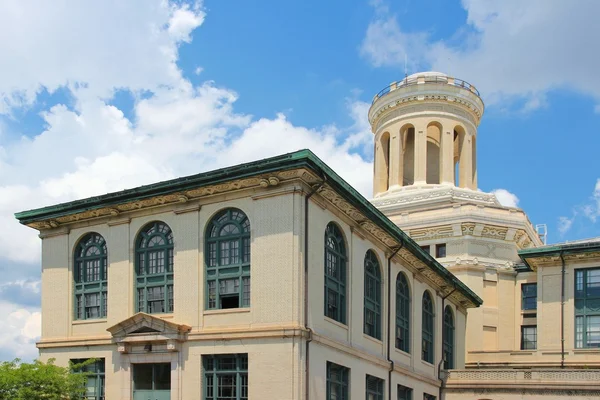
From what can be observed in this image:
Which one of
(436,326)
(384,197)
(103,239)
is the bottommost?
(436,326)

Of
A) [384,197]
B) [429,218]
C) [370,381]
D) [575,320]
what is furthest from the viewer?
[384,197]

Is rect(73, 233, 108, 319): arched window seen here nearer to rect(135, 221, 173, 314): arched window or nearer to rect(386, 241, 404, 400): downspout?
rect(135, 221, 173, 314): arched window

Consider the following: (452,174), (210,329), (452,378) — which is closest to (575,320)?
(452,378)

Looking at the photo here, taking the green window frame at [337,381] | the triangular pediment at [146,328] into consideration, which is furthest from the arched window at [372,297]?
the triangular pediment at [146,328]

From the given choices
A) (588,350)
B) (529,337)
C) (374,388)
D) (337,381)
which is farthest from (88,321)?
(529,337)

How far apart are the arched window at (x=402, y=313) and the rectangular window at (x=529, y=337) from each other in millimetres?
16120

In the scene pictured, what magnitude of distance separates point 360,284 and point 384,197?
27043 mm

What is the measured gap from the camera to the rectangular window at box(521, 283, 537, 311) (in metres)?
53.9

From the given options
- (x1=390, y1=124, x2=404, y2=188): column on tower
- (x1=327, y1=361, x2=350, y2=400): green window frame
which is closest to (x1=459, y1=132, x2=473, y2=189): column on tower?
(x1=390, y1=124, x2=404, y2=188): column on tower

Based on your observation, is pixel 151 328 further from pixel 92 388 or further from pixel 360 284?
pixel 360 284

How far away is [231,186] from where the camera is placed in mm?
30922

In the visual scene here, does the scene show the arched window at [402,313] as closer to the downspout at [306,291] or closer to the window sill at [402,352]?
the window sill at [402,352]

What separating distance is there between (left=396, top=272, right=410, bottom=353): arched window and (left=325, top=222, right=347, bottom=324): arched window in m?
6.99

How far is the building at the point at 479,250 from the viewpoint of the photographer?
44750mm
